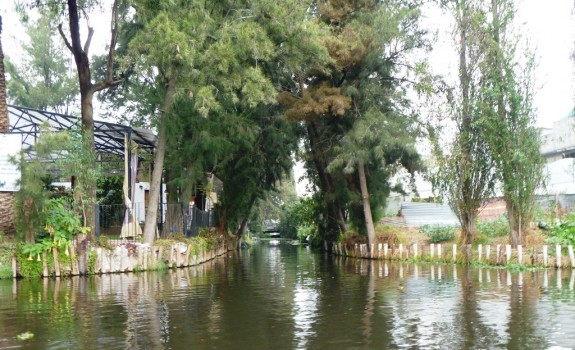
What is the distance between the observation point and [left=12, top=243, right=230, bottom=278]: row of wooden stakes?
20797mm

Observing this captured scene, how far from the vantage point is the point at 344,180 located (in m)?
32.2

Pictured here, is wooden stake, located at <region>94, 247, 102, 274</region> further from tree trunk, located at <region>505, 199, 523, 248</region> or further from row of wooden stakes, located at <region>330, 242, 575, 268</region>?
tree trunk, located at <region>505, 199, 523, 248</region>

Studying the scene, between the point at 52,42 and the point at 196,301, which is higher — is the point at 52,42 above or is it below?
above

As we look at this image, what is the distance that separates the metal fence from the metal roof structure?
289 centimetres

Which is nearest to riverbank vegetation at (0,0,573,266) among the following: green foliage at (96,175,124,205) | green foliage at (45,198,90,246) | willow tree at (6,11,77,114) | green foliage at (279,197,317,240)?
green foliage at (45,198,90,246)

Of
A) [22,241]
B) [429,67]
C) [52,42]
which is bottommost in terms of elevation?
[22,241]

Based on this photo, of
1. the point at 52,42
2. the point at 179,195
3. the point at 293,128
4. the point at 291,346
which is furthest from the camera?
the point at 52,42

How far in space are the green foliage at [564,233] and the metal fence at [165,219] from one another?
15.5 metres

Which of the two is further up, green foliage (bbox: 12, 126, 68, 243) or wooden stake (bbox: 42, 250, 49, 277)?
green foliage (bbox: 12, 126, 68, 243)

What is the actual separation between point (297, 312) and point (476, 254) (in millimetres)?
13521

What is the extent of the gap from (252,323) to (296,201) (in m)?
54.4

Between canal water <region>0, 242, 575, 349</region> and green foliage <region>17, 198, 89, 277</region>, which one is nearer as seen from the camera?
canal water <region>0, 242, 575, 349</region>

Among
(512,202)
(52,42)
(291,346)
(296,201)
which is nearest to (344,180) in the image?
(512,202)

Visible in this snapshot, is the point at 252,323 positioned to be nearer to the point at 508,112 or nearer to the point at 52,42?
the point at 508,112
